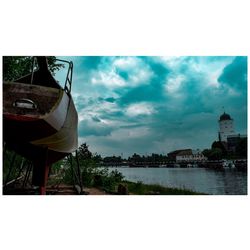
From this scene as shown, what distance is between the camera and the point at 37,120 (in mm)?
3725

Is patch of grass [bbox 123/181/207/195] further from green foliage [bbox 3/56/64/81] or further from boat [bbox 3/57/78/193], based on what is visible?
green foliage [bbox 3/56/64/81]

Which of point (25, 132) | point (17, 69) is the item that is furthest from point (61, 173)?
point (25, 132)

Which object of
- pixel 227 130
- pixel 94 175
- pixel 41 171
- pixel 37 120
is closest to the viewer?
pixel 37 120

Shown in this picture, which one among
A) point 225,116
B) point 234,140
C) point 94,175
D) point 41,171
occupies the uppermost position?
point 225,116

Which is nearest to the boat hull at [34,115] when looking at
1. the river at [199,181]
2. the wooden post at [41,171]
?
the wooden post at [41,171]

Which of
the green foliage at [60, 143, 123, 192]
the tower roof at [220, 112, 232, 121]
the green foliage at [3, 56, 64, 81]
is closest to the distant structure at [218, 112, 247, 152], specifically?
the tower roof at [220, 112, 232, 121]

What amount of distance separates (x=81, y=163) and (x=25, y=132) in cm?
521

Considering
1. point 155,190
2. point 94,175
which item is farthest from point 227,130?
point 94,175

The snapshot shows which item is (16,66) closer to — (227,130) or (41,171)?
(41,171)

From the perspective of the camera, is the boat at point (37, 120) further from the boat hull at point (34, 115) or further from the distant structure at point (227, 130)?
the distant structure at point (227, 130)

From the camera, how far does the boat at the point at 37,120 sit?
147 inches

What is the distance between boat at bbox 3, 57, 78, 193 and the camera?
147 inches
